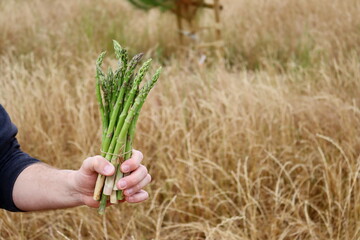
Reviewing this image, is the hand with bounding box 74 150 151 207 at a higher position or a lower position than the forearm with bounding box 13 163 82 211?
higher

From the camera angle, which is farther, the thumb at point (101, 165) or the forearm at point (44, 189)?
the forearm at point (44, 189)

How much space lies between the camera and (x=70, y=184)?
1.19 meters

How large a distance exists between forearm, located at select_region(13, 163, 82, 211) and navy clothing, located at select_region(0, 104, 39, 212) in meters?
0.02

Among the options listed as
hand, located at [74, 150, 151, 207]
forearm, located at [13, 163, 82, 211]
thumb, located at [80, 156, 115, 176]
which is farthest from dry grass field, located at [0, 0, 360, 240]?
thumb, located at [80, 156, 115, 176]

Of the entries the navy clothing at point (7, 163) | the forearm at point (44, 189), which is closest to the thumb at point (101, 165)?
the forearm at point (44, 189)

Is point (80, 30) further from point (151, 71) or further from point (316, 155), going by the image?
point (316, 155)

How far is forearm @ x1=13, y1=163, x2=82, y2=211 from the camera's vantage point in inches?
48.1

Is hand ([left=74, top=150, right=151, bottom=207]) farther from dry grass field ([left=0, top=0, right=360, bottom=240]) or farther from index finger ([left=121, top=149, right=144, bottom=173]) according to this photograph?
dry grass field ([left=0, top=0, right=360, bottom=240])

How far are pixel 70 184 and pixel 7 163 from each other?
29 centimetres

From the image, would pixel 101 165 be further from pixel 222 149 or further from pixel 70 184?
pixel 222 149

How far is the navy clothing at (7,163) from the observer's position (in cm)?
132

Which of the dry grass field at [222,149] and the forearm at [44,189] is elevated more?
the forearm at [44,189]

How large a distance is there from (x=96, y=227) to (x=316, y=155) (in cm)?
116

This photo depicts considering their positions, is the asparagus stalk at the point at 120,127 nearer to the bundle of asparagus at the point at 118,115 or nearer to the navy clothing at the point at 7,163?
the bundle of asparagus at the point at 118,115
